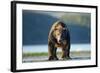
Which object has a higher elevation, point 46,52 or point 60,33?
point 60,33

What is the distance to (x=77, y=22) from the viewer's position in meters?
1.48

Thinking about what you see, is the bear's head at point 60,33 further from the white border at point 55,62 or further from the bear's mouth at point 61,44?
the white border at point 55,62

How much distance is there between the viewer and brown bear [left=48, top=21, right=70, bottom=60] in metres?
1.41

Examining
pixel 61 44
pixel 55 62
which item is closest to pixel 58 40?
pixel 61 44

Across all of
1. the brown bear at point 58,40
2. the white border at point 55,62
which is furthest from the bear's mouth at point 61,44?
the white border at point 55,62

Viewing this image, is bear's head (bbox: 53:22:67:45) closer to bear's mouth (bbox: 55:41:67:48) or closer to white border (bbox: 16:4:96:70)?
bear's mouth (bbox: 55:41:67:48)

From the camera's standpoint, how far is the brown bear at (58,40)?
55.4 inches

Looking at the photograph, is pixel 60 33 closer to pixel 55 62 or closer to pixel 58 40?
pixel 58 40

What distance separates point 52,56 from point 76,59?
0.57ft

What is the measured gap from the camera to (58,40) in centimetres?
143

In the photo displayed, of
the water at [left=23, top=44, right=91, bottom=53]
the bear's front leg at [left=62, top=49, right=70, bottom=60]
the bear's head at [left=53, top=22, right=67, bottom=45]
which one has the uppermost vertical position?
the bear's head at [left=53, top=22, right=67, bottom=45]

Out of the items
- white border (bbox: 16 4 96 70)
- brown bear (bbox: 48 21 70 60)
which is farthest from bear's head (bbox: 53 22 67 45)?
white border (bbox: 16 4 96 70)

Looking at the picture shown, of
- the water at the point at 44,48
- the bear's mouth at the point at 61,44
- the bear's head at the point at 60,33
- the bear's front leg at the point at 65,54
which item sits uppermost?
the bear's head at the point at 60,33

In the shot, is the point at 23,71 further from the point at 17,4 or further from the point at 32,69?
the point at 17,4
